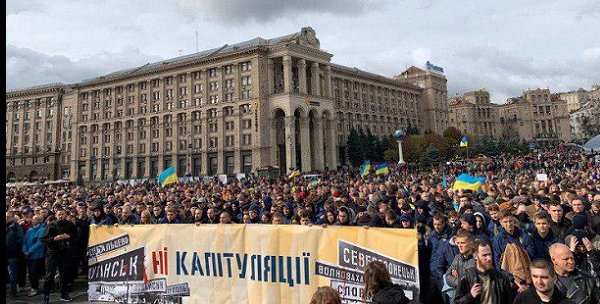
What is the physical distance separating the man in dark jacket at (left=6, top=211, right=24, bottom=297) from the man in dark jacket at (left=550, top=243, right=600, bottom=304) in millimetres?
10789

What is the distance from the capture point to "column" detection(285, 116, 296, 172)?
68.9 metres

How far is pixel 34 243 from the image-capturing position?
1003cm

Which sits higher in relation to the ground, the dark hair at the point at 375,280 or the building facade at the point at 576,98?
the building facade at the point at 576,98

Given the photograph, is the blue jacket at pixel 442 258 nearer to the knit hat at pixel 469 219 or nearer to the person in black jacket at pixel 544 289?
the knit hat at pixel 469 219

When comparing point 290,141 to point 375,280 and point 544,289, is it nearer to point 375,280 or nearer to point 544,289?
point 375,280

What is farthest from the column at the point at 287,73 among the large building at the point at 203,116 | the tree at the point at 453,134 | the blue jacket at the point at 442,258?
the blue jacket at the point at 442,258

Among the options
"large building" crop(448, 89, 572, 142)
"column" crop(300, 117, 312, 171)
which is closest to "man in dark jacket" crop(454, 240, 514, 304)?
"column" crop(300, 117, 312, 171)

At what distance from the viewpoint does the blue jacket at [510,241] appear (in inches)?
245

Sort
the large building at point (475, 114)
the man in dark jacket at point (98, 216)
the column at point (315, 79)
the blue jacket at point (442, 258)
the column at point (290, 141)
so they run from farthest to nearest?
the large building at point (475, 114), the column at point (315, 79), the column at point (290, 141), the man in dark jacket at point (98, 216), the blue jacket at point (442, 258)

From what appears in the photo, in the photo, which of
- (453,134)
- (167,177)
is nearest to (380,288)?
(167,177)

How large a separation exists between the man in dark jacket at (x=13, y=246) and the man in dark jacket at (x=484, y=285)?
980cm

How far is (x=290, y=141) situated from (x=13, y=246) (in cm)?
5960

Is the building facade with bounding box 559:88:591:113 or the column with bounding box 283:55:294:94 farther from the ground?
the building facade with bounding box 559:88:591:113

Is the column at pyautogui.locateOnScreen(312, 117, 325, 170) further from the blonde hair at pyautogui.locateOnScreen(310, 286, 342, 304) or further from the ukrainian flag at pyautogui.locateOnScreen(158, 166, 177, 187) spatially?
the blonde hair at pyautogui.locateOnScreen(310, 286, 342, 304)
